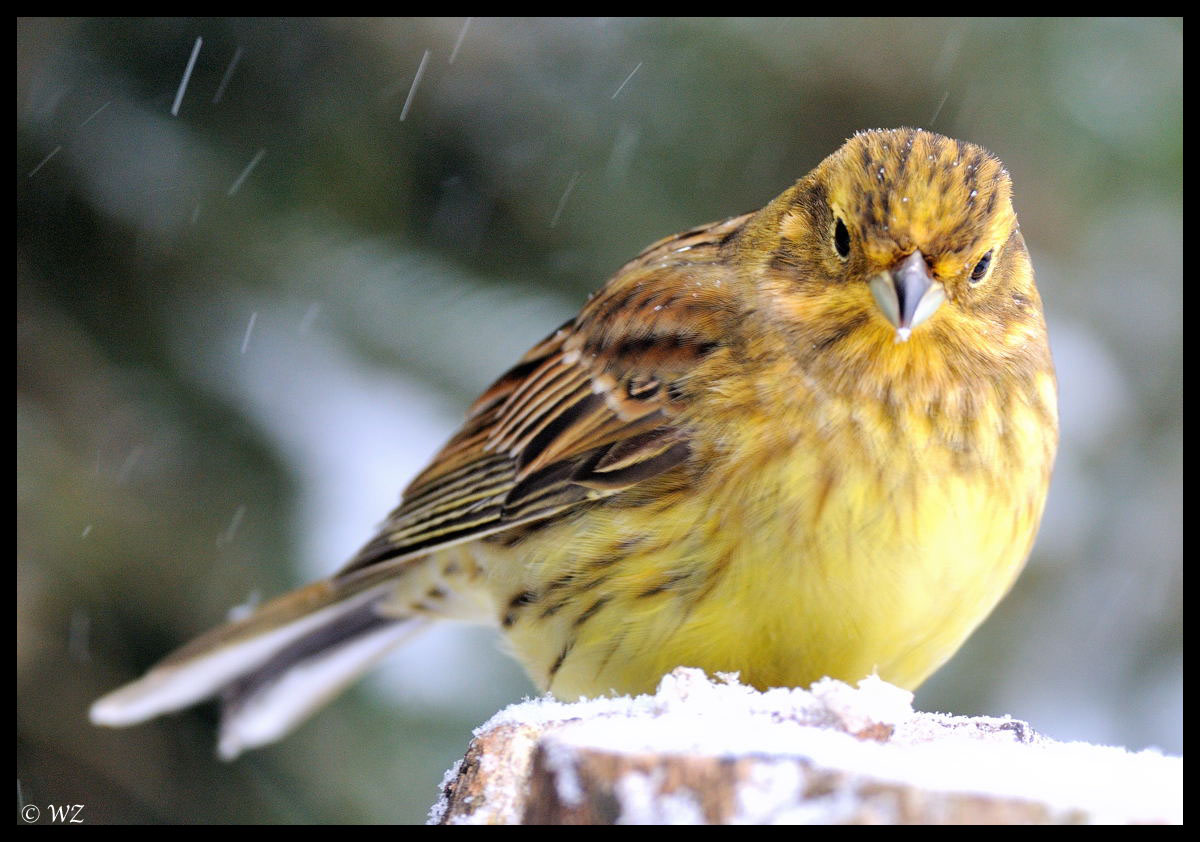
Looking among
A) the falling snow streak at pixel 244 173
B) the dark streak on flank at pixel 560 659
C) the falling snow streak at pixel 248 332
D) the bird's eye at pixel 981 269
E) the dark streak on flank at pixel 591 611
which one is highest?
the falling snow streak at pixel 244 173

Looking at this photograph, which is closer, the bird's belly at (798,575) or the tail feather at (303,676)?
the bird's belly at (798,575)

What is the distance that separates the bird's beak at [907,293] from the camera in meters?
1.98

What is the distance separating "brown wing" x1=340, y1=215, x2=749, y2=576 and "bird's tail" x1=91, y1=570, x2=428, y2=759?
23 centimetres

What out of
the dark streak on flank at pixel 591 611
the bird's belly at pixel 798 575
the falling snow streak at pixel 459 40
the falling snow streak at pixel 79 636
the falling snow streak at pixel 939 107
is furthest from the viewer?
the falling snow streak at pixel 939 107

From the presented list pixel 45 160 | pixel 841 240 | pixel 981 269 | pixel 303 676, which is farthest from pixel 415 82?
pixel 303 676

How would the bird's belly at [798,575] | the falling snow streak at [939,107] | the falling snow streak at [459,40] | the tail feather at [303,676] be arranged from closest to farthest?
the bird's belly at [798,575], the falling snow streak at [459,40], the tail feather at [303,676], the falling snow streak at [939,107]

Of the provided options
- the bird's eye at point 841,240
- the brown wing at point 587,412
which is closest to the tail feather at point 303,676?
the brown wing at point 587,412

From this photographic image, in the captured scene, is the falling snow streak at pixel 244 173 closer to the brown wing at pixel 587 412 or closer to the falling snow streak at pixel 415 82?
the falling snow streak at pixel 415 82

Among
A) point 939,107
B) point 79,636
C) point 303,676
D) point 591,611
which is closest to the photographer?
point 591,611

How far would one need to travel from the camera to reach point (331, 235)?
250 cm

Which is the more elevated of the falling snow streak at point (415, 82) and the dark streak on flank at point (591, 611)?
the falling snow streak at point (415, 82)

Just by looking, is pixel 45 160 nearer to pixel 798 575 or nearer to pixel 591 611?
pixel 591 611

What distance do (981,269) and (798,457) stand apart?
431mm

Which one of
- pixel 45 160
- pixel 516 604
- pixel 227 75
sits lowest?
pixel 516 604
